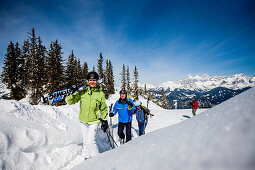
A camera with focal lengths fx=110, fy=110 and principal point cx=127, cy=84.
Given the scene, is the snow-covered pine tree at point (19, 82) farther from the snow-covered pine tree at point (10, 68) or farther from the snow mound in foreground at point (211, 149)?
the snow mound in foreground at point (211, 149)

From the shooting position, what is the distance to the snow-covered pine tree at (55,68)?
18484 millimetres

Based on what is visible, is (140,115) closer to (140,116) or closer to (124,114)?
(140,116)

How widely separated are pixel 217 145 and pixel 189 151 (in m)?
0.19

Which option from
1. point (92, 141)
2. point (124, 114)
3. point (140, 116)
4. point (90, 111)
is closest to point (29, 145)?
point (92, 141)

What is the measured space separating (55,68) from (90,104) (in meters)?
20.4

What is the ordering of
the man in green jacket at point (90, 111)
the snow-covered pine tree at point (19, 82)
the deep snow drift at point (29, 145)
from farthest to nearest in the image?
the snow-covered pine tree at point (19, 82), the man in green jacket at point (90, 111), the deep snow drift at point (29, 145)

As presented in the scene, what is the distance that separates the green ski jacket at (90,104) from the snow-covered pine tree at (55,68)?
18.3 metres

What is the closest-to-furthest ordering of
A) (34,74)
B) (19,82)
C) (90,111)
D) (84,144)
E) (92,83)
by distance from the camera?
(84,144) → (90,111) → (92,83) → (34,74) → (19,82)

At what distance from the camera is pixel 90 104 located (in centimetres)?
298

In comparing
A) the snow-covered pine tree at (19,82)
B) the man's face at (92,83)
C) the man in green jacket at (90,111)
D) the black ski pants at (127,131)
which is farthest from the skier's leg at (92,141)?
the snow-covered pine tree at (19,82)

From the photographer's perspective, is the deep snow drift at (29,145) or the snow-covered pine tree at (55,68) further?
the snow-covered pine tree at (55,68)

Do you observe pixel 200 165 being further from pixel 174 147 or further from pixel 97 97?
pixel 97 97

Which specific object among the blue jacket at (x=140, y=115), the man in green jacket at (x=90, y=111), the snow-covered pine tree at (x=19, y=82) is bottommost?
the blue jacket at (x=140, y=115)

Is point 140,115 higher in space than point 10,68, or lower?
lower
